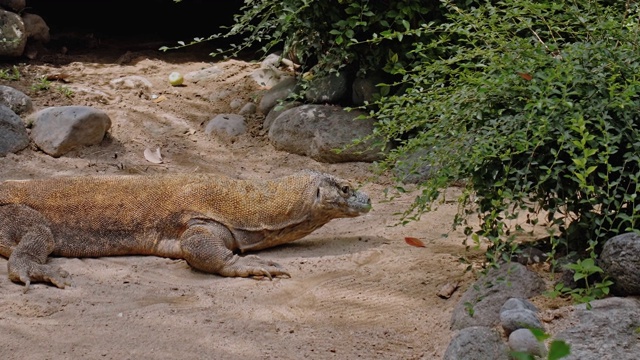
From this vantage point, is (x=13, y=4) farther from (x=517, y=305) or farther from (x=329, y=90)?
(x=517, y=305)

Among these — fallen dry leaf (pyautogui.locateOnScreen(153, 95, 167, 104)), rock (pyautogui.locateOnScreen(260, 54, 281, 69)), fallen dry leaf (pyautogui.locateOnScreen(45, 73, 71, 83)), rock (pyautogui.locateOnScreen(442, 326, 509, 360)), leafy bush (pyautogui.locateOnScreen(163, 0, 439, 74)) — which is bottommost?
fallen dry leaf (pyautogui.locateOnScreen(153, 95, 167, 104))

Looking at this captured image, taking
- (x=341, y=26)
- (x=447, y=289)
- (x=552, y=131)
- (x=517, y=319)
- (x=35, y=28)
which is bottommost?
(x=447, y=289)

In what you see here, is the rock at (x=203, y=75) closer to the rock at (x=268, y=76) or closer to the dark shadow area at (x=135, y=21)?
the rock at (x=268, y=76)

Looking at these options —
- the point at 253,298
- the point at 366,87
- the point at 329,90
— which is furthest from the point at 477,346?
the point at 329,90

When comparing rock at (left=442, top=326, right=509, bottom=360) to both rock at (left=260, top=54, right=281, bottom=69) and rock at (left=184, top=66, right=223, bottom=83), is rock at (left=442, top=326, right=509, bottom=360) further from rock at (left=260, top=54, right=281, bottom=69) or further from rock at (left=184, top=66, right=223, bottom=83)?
rock at (left=184, top=66, right=223, bottom=83)

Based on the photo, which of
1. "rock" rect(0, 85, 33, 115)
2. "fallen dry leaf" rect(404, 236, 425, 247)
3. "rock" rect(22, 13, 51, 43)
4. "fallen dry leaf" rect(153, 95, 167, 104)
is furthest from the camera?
"rock" rect(22, 13, 51, 43)

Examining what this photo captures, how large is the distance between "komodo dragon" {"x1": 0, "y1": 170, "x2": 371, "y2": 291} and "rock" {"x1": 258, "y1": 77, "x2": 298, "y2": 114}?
8.67 feet

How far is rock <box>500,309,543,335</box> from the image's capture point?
3.86 meters

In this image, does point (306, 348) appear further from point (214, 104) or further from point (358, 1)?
point (214, 104)

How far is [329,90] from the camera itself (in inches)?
322

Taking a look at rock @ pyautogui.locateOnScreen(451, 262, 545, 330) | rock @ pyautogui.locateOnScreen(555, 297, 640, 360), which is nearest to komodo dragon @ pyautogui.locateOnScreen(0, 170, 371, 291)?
rock @ pyautogui.locateOnScreen(451, 262, 545, 330)

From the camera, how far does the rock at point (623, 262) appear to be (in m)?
3.92

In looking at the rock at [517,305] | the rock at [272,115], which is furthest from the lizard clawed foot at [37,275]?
the rock at [272,115]

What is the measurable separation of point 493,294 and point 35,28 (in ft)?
24.5
